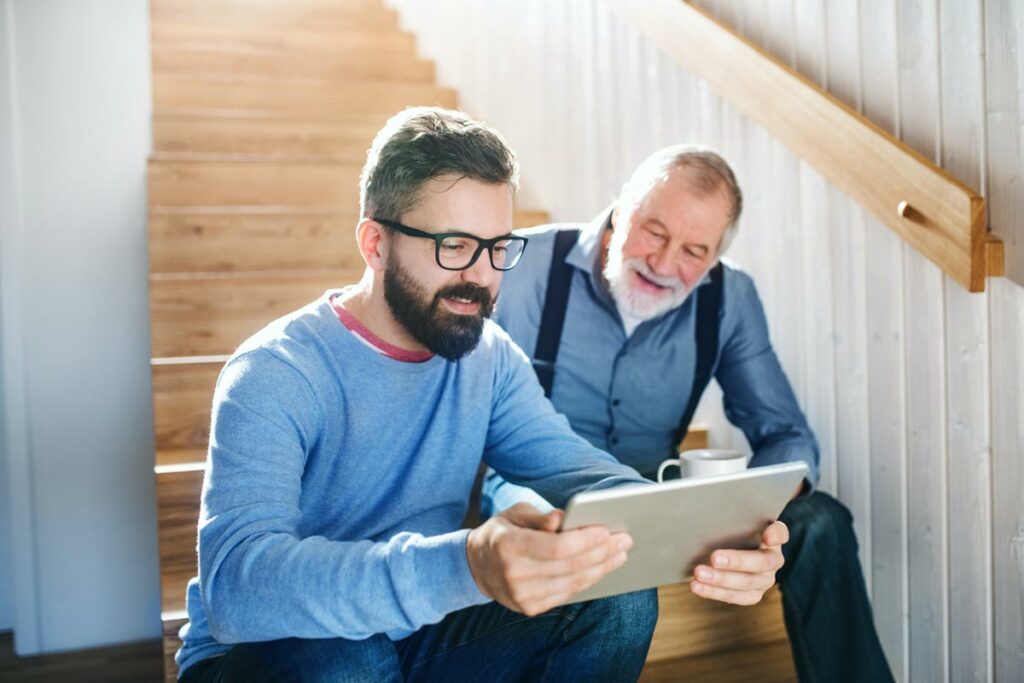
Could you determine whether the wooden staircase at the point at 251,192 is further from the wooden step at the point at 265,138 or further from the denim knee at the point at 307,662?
the denim knee at the point at 307,662

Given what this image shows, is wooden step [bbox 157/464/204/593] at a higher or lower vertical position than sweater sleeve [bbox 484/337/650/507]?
lower

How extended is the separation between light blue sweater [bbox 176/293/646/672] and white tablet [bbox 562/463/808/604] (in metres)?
0.15

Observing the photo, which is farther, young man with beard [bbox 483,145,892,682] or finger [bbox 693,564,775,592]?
young man with beard [bbox 483,145,892,682]

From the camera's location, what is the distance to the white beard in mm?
1904

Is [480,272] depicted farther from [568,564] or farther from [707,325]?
[707,325]

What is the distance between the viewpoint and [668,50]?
92.3 inches

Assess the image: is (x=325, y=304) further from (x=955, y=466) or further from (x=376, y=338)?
(x=955, y=466)

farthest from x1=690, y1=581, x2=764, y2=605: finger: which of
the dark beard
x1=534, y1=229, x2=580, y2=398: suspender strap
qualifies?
x1=534, y1=229, x2=580, y2=398: suspender strap

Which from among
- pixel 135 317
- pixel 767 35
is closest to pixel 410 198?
pixel 767 35

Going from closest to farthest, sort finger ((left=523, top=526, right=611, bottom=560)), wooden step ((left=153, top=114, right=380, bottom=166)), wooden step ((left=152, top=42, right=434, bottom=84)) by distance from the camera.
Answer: finger ((left=523, top=526, right=611, bottom=560)) < wooden step ((left=153, top=114, right=380, bottom=166)) < wooden step ((left=152, top=42, right=434, bottom=84))

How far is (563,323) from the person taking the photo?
1.99 m

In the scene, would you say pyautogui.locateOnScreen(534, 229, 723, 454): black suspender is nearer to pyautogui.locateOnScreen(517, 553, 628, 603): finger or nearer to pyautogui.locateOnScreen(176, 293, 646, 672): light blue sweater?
pyautogui.locateOnScreen(176, 293, 646, 672): light blue sweater

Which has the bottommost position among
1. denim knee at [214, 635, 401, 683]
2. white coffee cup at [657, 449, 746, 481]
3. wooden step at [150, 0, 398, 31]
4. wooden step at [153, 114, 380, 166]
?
denim knee at [214, 635, 401, 683]

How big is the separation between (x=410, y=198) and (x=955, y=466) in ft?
3.49
